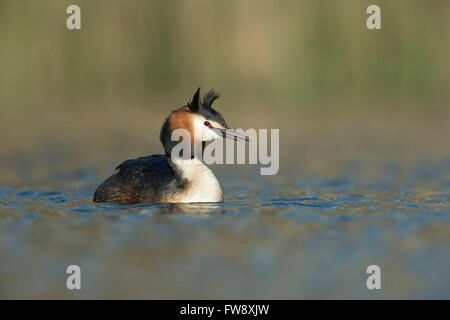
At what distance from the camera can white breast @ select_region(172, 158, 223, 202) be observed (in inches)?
376

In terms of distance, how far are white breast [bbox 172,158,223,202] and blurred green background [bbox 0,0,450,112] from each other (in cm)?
851

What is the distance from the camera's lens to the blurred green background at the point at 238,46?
1800 cm

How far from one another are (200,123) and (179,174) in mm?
672

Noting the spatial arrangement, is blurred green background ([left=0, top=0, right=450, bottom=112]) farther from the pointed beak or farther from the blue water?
the pointed beak

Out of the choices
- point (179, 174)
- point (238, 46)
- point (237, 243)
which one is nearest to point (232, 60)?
point (238, 46)

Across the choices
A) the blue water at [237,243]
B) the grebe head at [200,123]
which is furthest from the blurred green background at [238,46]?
the grebe head at [200,123]

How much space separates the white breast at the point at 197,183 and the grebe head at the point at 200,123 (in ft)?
0.90

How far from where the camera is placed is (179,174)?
9.72m

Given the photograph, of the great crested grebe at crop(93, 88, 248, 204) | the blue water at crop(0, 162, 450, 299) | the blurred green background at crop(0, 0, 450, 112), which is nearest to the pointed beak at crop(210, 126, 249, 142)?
the great crested grebe at crop(93, 88, 248, 204)

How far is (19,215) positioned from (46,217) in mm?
386

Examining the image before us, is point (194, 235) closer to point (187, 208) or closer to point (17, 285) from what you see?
point (187, 208)

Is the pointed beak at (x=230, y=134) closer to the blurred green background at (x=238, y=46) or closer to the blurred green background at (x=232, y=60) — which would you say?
the blurred green background at (x=232, y=60)

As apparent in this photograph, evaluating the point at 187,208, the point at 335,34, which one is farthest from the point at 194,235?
the point at 335,34

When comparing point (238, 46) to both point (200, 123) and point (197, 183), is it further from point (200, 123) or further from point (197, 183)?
point (197, 183)
